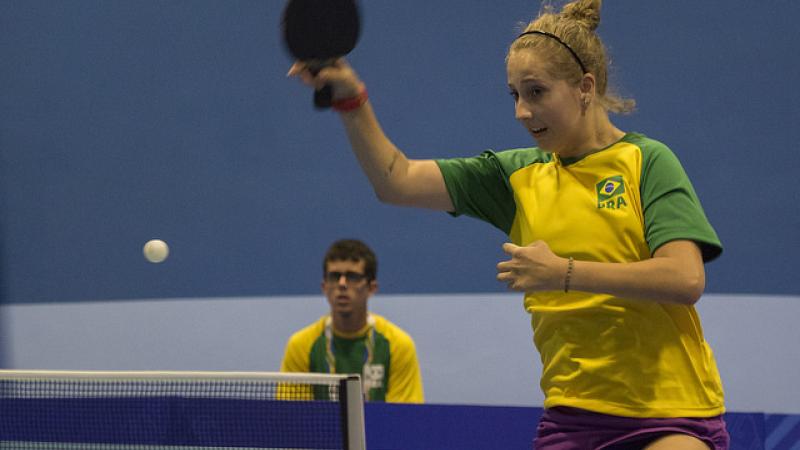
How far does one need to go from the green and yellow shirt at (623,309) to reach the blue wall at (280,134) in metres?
3.17

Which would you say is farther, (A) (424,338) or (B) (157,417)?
(A) (424,338)

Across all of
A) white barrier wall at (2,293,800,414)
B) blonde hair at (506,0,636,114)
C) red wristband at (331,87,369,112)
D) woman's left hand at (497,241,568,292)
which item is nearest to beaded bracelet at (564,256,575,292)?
woman's left hand at (497,241,568,292)

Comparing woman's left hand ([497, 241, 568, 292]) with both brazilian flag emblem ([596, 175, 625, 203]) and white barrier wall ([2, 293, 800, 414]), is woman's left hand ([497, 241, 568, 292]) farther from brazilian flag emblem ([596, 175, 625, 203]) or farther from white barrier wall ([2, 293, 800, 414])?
white barrier wall ([2, 293, 800, 414])

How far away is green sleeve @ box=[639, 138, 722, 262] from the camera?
2055 mm

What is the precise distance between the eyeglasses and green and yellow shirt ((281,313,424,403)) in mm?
262

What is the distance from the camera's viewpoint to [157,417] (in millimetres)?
3301

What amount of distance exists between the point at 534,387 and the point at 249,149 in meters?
2.18

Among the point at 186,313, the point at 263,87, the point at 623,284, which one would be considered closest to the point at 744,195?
the point at 263,87

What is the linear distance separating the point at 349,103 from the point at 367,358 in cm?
292

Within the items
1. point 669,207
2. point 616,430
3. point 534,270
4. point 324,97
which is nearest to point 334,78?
point 324,97

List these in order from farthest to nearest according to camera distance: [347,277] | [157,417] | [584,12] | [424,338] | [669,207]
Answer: [424,338] < [347,277] < [157,417] < [584,12] < [669,207]

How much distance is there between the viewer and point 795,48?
5.30 metres

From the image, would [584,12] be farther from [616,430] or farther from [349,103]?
[616,430]

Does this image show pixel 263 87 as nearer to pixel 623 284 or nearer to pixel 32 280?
pixel 32 280
